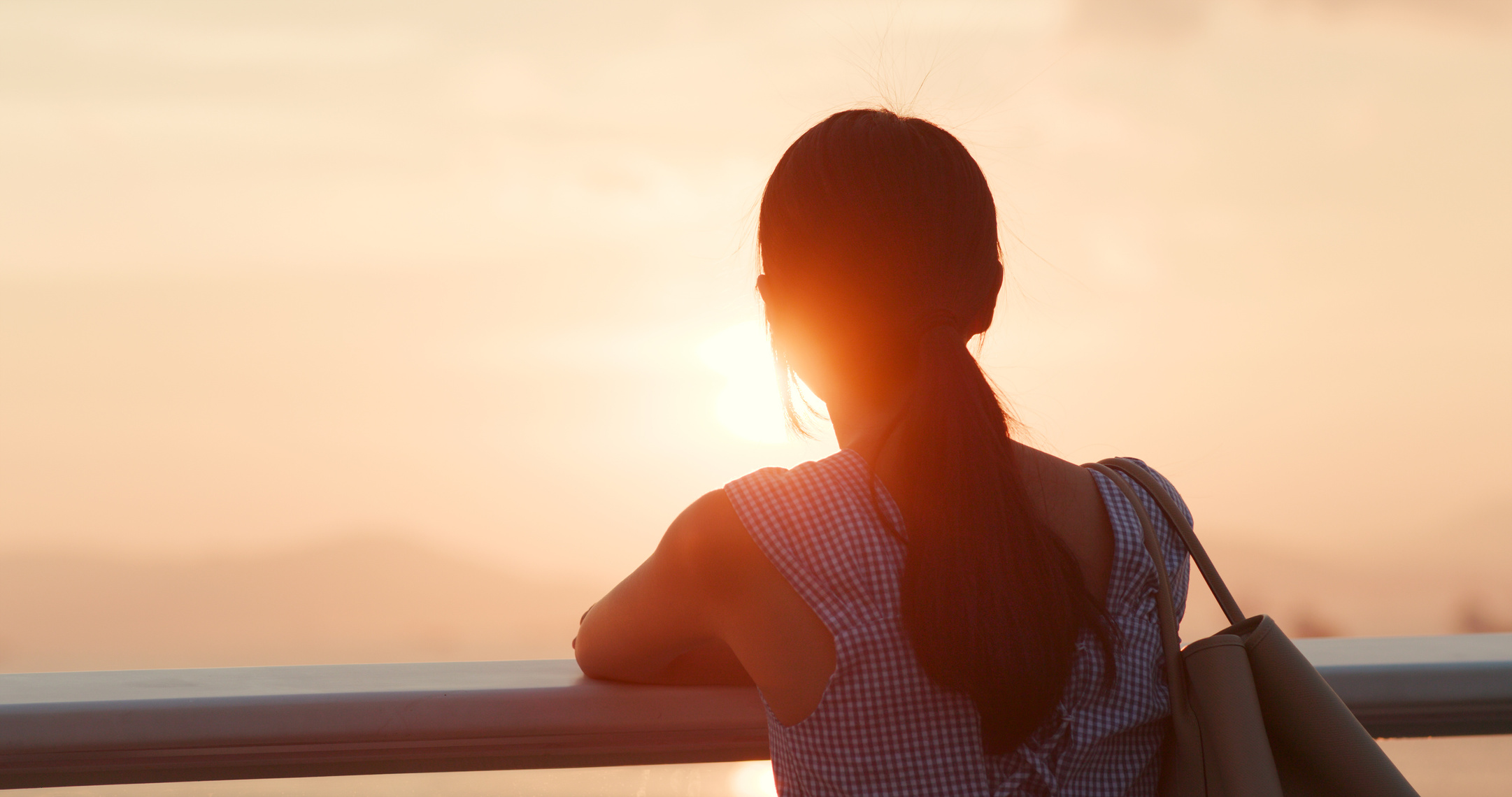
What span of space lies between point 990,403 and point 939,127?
1.01ft

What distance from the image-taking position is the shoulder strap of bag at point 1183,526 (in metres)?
0.92

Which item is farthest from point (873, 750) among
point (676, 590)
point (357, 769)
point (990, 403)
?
point (357, 769)

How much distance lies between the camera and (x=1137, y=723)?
0.94m

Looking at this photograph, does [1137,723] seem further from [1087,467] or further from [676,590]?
[676,590]

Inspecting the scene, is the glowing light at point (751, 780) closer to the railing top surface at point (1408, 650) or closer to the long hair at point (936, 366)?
the long hair at point (936, 366)

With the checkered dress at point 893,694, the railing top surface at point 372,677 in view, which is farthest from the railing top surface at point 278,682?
the checkered dress at point 893,694

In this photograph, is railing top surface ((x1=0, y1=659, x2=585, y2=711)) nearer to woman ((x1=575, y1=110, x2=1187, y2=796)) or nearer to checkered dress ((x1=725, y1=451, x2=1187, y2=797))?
woman ((x1=575, y1=110, x2=1187, y2=796))

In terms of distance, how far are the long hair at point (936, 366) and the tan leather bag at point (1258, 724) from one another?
3.5 inches

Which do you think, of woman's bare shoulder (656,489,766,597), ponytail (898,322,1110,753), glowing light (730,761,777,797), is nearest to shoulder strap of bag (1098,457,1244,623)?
ponytail (898,322,1110,753)

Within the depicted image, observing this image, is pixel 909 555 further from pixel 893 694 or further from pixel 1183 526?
pixel 1183 526

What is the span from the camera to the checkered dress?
35.3 inches

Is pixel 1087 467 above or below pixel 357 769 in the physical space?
above

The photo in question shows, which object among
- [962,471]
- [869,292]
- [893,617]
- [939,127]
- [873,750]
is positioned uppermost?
[939,127]

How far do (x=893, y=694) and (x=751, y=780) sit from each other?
33 centimetres
